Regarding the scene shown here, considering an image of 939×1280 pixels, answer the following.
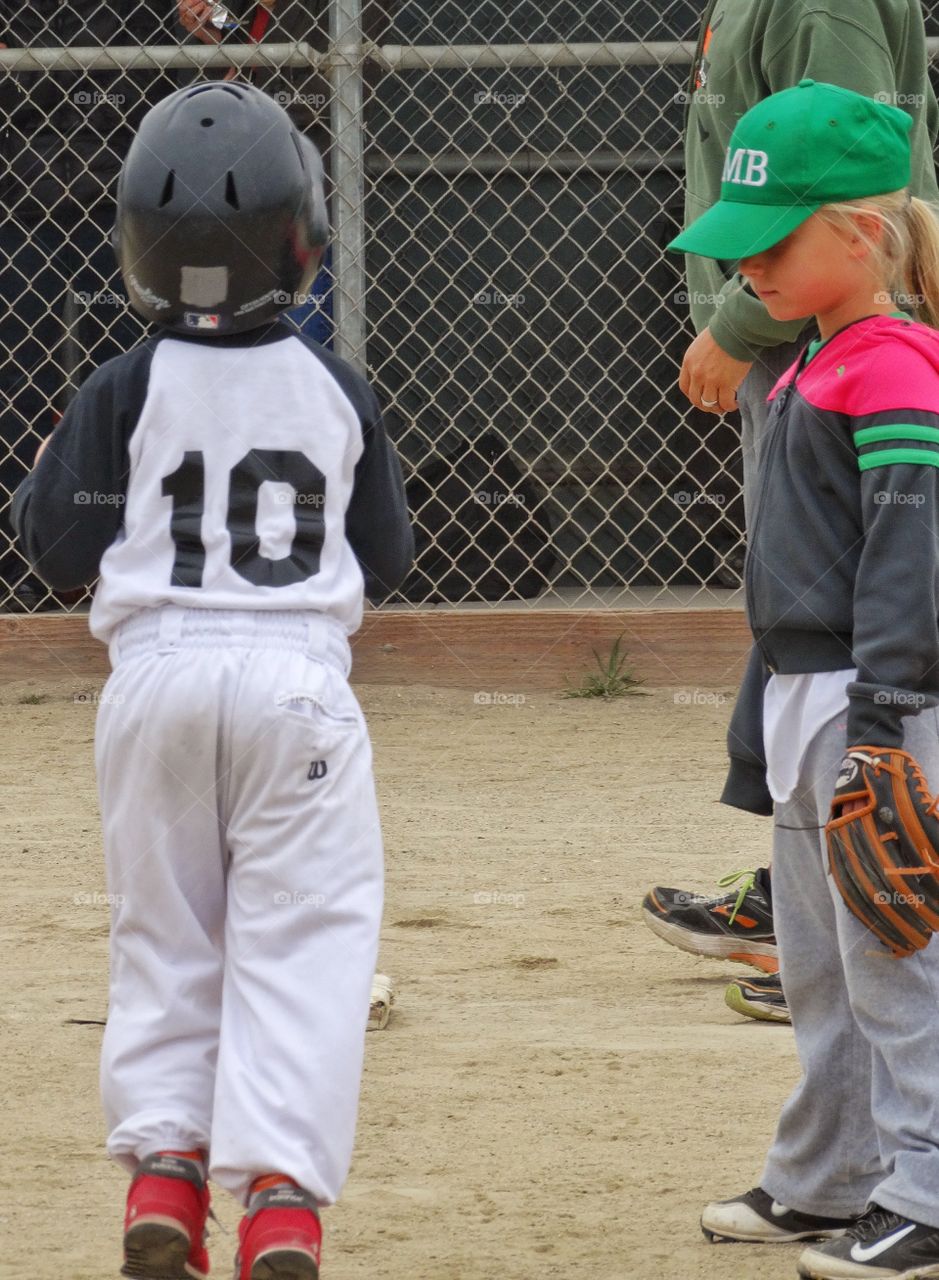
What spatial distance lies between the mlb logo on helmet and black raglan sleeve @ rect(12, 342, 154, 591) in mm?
48

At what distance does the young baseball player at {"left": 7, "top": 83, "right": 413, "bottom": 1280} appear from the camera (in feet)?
6.03

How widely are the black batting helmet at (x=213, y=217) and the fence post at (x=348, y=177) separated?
3588mm

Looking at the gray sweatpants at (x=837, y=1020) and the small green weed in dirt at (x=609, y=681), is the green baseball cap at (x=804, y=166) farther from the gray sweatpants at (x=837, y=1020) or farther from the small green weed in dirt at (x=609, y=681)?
the small green weed in dirt at (x=609, y=681)

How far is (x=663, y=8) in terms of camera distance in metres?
6.71

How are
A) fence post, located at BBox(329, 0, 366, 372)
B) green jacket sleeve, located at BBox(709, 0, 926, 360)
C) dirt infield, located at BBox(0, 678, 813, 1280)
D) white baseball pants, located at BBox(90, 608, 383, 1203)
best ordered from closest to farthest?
white baseball pants, located at BBox(90, 608, 383, 1203) → dirt infield, located at BBox(0, 678, 813, 1280) → green jacket sleeve, located at BBox(709, 0, 926, 360) → fence post, located at BBox(329, 0, 366, 372)

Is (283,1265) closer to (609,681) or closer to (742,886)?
(742,886)

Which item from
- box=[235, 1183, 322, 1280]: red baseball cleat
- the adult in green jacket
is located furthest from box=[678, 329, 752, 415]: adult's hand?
box=[235, 1183, 322, 1280]: red baseball cleat

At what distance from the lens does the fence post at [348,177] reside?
5453 mm

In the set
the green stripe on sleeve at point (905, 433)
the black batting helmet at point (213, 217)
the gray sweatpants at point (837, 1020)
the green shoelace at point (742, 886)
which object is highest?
the black batting helmet at point (213, 217)

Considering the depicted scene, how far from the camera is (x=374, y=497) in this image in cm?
200

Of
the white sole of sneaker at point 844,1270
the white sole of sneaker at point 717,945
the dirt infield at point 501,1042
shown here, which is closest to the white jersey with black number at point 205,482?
the dirt infield at point 501,1042

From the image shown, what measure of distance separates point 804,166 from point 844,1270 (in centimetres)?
118

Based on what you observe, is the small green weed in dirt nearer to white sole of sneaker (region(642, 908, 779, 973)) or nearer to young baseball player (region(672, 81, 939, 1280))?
white sole of sneaker (region(642, 908, 779, 973))

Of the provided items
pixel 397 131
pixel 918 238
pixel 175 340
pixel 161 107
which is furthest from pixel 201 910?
pixel 397 131
